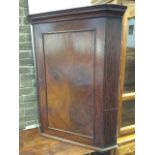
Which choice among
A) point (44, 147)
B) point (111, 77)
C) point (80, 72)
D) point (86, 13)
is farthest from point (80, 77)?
point (44, 147)

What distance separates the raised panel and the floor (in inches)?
3.9

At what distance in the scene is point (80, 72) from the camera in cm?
137

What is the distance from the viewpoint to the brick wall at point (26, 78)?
5.40 feet

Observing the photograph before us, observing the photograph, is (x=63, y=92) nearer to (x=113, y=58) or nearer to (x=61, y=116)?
(x=61, y=116)

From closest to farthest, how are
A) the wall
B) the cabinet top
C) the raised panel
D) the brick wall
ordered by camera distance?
the cabinet top
the raised panel
the wall
the brick wall

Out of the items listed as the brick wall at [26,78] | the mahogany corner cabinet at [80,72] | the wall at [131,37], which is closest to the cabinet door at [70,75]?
the mahogany corner cabinet at [80,72]

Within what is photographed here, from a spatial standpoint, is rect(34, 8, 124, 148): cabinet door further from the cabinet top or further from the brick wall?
the brick wall

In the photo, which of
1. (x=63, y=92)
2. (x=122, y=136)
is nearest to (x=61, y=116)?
(x=63, y=92)

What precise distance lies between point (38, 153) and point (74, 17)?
87 cm

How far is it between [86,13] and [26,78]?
76 cm

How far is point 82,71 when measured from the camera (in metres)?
1.36

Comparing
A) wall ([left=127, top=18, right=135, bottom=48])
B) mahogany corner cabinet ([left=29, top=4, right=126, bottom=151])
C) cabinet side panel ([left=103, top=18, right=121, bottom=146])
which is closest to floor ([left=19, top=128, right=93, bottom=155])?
mahogany corner cabinet ([left=29, top=4, right=126, bottom=151])

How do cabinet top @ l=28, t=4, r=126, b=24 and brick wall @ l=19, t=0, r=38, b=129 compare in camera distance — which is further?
brick wall @ l=19, t=0, r=38, b=129

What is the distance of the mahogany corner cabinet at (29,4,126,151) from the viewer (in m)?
1.27
